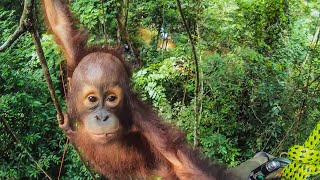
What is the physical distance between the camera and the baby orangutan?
2.08 meters

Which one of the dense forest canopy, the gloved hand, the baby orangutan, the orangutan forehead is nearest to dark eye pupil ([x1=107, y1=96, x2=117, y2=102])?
the baby orangutan

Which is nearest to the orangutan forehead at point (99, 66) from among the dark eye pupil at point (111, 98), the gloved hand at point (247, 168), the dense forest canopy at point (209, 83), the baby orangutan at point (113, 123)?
the baby orangutan at point (113, 123)

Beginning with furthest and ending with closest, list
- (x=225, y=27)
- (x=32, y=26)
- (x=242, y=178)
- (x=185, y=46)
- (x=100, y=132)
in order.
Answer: (x=225, y=27)
(x=185, y=46)
(x=242, y=178)
(x=100, y=132)
(x=32, y=26)

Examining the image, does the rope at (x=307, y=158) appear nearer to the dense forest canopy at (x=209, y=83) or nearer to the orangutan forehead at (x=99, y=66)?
the orangutan forehead at (x=99, y=66)

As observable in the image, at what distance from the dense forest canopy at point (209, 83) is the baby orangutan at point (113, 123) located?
106 centimetres

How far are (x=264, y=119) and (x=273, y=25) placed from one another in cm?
99

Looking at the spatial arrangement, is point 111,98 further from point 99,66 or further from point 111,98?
point 99,66

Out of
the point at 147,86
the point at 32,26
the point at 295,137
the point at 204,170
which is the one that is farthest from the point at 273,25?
the point at 32,26

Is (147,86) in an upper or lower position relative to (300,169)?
lower

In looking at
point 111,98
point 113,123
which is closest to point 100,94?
point 111,98

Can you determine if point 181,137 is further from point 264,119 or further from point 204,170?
point 264,119

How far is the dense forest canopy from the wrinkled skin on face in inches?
51.5

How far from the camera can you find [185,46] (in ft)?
13.6

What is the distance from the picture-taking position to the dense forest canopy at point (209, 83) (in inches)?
146
